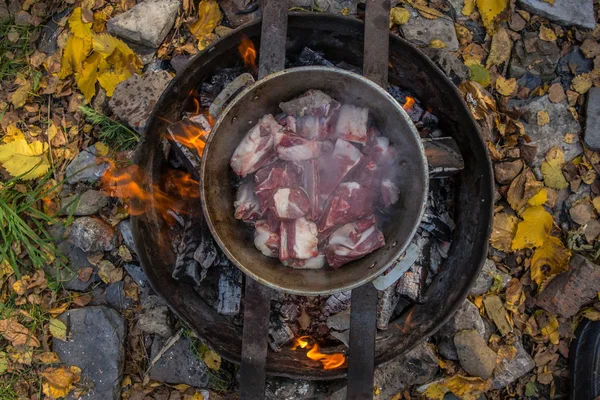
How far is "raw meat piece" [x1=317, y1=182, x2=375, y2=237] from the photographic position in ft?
7.82

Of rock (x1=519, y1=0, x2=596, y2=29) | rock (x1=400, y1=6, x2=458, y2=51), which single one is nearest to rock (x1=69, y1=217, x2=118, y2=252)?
rock (x1=400, y1=6, x2=458, y2=51)

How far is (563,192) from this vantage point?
2.99 meters

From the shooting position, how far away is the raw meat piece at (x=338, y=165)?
2426 millimetres

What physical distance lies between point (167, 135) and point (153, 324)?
1.14 meters

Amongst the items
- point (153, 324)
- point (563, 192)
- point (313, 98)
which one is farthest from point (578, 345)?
point (153, 324)

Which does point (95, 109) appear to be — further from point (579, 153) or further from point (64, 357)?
point (579, 153)

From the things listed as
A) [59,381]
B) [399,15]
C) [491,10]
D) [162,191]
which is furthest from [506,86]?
[59,381]

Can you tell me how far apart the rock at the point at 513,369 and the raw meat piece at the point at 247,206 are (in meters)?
1.75

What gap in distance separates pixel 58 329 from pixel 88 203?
798 millimetres

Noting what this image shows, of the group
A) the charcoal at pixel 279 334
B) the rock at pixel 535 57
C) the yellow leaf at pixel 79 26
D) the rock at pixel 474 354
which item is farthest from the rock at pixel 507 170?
the yellow leaf at pixel 79 26

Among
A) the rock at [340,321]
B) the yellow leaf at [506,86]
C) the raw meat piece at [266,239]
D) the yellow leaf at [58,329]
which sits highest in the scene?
the yellow leaf at [506,86]

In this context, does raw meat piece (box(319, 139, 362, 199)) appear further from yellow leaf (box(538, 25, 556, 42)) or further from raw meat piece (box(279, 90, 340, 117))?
yellow leaf (box(538, 25, 556, 42))

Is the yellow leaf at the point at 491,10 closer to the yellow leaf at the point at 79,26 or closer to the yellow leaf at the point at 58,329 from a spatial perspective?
the yellow leaf at the point at 79,26

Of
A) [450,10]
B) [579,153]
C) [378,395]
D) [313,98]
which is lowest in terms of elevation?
[378,395]
